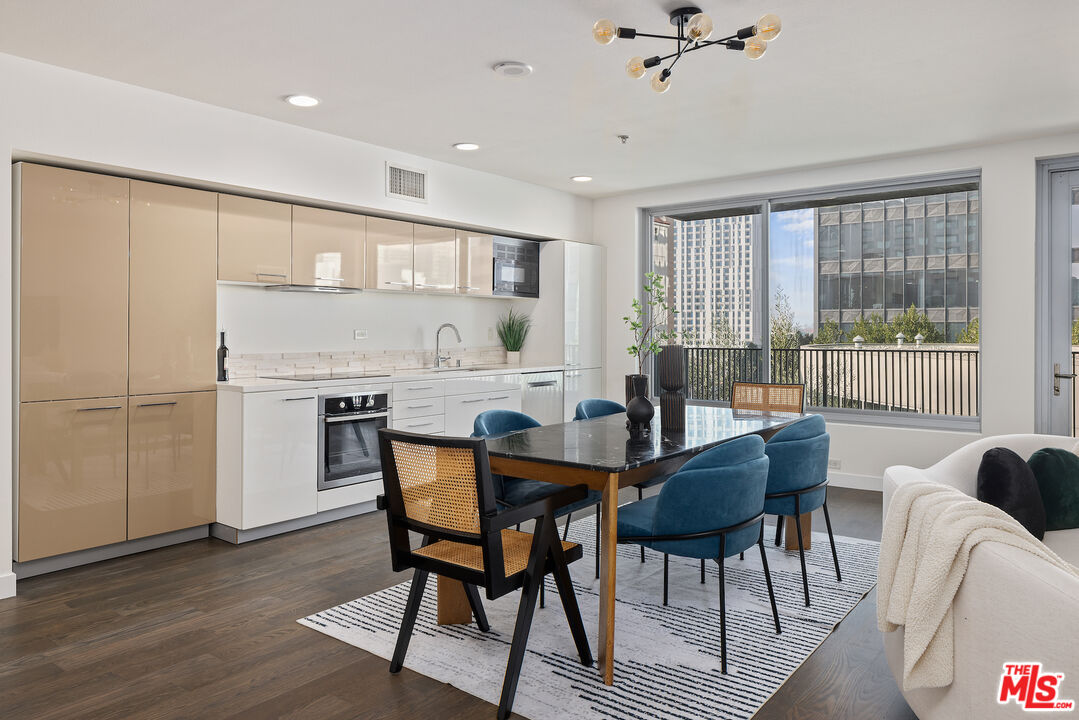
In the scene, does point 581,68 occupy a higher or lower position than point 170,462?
higher

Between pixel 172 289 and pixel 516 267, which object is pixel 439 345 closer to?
pixel 516 267

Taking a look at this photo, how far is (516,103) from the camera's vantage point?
4.21m

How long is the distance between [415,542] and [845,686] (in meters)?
2.52

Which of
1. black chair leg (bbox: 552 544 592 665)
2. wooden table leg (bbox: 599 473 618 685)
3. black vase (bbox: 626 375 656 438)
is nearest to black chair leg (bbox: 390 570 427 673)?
black chair leg (bbox: 552 544 592 665)

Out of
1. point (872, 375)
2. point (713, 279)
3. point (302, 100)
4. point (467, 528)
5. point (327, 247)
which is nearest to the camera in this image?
point (467, 528)

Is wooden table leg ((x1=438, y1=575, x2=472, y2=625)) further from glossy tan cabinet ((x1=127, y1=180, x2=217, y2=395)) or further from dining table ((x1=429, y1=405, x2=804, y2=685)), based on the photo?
glossy tan cabinet ((x1=127, y1=180, x2=217, y2=395))

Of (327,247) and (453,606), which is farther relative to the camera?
(327,247)

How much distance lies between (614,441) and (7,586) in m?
2.96

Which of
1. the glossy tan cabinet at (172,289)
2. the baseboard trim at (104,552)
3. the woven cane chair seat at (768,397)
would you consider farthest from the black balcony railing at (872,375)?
the baseboard trim at (104,552)

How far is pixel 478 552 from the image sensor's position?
2518mm

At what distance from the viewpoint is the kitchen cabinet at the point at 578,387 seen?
670 cm

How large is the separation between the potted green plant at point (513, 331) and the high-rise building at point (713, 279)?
1.50 m

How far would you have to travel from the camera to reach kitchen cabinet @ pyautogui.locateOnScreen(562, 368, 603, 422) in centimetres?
670

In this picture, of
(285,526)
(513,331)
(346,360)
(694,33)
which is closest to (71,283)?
(285,526)
